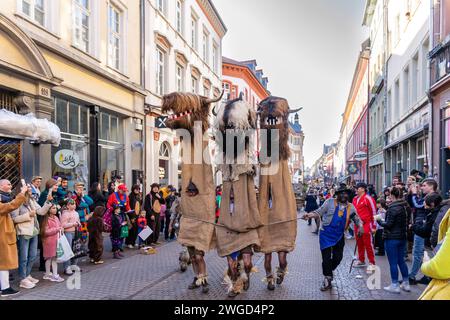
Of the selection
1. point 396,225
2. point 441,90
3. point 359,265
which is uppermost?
point 441,90

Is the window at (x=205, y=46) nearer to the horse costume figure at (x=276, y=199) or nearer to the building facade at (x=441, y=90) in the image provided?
the building facade at (x=441, y=90)

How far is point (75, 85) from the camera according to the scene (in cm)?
1288

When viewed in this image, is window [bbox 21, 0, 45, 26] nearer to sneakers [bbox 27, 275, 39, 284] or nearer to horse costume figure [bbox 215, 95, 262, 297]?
sneakers [bbox 27, 275, 39, 284]

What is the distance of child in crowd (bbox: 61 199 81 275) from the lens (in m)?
7.80

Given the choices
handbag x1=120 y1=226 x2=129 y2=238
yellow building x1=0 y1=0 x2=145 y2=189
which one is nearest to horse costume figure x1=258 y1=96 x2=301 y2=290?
handbag x1=120 y1=226 x2=129 y2=238

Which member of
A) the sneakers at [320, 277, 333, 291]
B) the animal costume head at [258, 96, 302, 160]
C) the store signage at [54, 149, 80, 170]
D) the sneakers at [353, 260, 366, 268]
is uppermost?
the animal costume head at [258, 96, 302, 160]

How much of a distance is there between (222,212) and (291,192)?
3.49 ft

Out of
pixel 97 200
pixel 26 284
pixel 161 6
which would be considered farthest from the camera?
pixel 161 6

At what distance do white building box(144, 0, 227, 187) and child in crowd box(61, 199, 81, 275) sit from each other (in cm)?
875

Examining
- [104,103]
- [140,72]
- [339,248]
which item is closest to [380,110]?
[140,72]

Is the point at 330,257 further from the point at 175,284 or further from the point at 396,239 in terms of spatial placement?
the point at 175,284

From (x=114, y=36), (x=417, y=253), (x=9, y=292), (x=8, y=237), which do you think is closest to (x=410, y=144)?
(x=417, y=253)

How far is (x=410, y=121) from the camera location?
17453mm

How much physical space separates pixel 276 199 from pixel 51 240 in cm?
396
